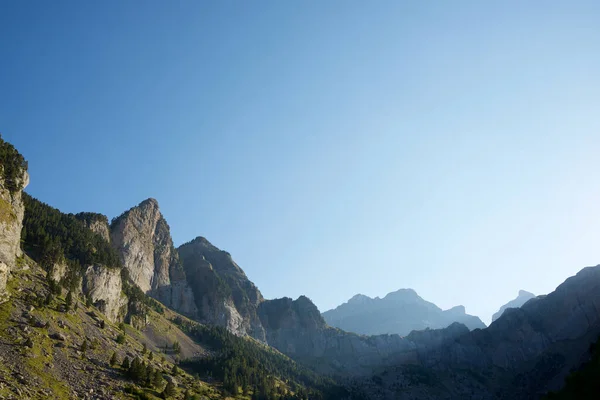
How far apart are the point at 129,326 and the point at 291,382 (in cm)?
9149

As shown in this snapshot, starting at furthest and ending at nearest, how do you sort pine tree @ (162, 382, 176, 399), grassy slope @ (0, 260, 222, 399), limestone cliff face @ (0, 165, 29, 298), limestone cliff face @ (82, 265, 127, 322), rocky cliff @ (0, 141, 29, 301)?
limestone cliff face @ (82, 265, 127, 322) < pine tree @ (162, 382, 176, 399) < rocky cliff @ (0, 141, 29, 301) < limestone cliff face @ (0, 165, 29, 298) < grassy slope @ (0, 260, 222, 399)

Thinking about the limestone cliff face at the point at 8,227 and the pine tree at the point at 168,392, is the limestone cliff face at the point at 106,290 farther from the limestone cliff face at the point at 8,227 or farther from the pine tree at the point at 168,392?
the pine tree at the point at 168,392

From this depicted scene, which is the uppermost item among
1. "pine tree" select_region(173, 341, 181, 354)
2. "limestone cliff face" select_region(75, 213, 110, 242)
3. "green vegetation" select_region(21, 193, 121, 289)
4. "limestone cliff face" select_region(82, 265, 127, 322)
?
"limestone cliff face" select_region(75, 213, 110, 242)

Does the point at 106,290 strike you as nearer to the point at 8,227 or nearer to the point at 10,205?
the point at 10,205

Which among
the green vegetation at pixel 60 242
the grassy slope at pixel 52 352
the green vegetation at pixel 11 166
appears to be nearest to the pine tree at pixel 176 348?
the green vegetation at pixel 60 242

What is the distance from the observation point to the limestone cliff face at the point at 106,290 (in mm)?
132125

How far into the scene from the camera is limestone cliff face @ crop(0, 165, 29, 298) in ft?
247

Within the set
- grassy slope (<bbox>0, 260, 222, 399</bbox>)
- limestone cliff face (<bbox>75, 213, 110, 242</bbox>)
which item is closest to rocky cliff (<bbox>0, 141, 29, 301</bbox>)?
grassy slope (<bbox>0, 260, 222, 399</bbox>)

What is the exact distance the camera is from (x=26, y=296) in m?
79.6

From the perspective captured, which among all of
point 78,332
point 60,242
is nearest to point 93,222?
point 60,242

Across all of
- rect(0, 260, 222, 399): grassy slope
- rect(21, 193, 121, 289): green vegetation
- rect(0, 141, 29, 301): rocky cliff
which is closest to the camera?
rect(0, 260, 222, 399): grassy slope

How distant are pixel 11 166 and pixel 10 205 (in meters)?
10.7

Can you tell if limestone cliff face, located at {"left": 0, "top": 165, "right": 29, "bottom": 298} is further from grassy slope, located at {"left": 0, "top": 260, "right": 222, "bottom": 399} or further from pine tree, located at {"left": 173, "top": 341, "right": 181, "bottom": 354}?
pine tree, located at {"left": 173, "top": 341, "right": 181, "bottom": 354}

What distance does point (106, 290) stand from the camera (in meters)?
141
